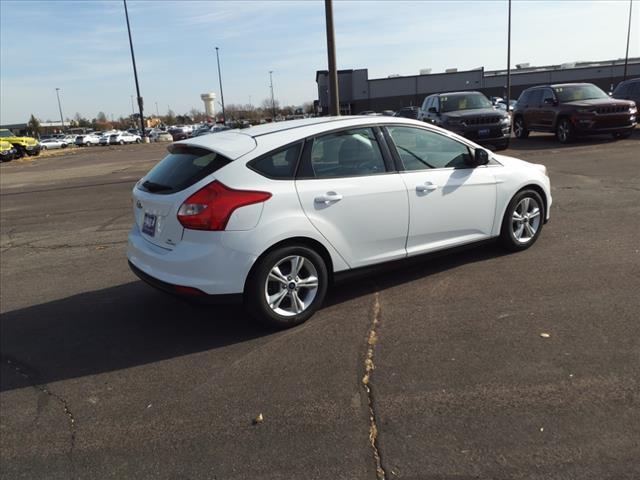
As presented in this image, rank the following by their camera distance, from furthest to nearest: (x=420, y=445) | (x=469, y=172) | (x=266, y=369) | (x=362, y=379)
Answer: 1. (x=469, y=172)
2. (x=266, y=369)
3. (x=362, y=379)
4. (x=420, y=445)

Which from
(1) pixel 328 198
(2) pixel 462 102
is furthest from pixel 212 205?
(2) pixel 462 102

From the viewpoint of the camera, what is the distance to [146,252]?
445 cm

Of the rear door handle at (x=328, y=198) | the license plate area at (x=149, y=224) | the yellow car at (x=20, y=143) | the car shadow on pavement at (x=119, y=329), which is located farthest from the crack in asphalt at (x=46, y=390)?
the yellow car at (x=20, y=143)

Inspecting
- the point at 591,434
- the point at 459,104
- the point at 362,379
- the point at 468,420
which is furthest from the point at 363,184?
the point at 459,104

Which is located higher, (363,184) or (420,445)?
(363,184)

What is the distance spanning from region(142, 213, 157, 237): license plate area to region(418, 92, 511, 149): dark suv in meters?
11.9

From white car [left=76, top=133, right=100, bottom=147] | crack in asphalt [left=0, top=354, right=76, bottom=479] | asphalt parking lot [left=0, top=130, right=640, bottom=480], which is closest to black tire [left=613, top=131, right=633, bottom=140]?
asphalt parking lot [left=0, top=130, right=640, bottom=480]

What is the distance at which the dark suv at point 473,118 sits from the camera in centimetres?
1520

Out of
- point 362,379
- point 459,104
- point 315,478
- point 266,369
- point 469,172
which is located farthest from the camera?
point 459,104

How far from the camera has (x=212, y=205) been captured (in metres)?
4.00

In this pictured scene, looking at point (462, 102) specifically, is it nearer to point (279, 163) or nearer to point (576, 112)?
point (576, 112)

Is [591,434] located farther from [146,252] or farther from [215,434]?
[146,252]

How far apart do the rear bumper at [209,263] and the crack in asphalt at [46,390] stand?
3.51ft

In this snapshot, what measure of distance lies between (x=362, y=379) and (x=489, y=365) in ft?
2.74
